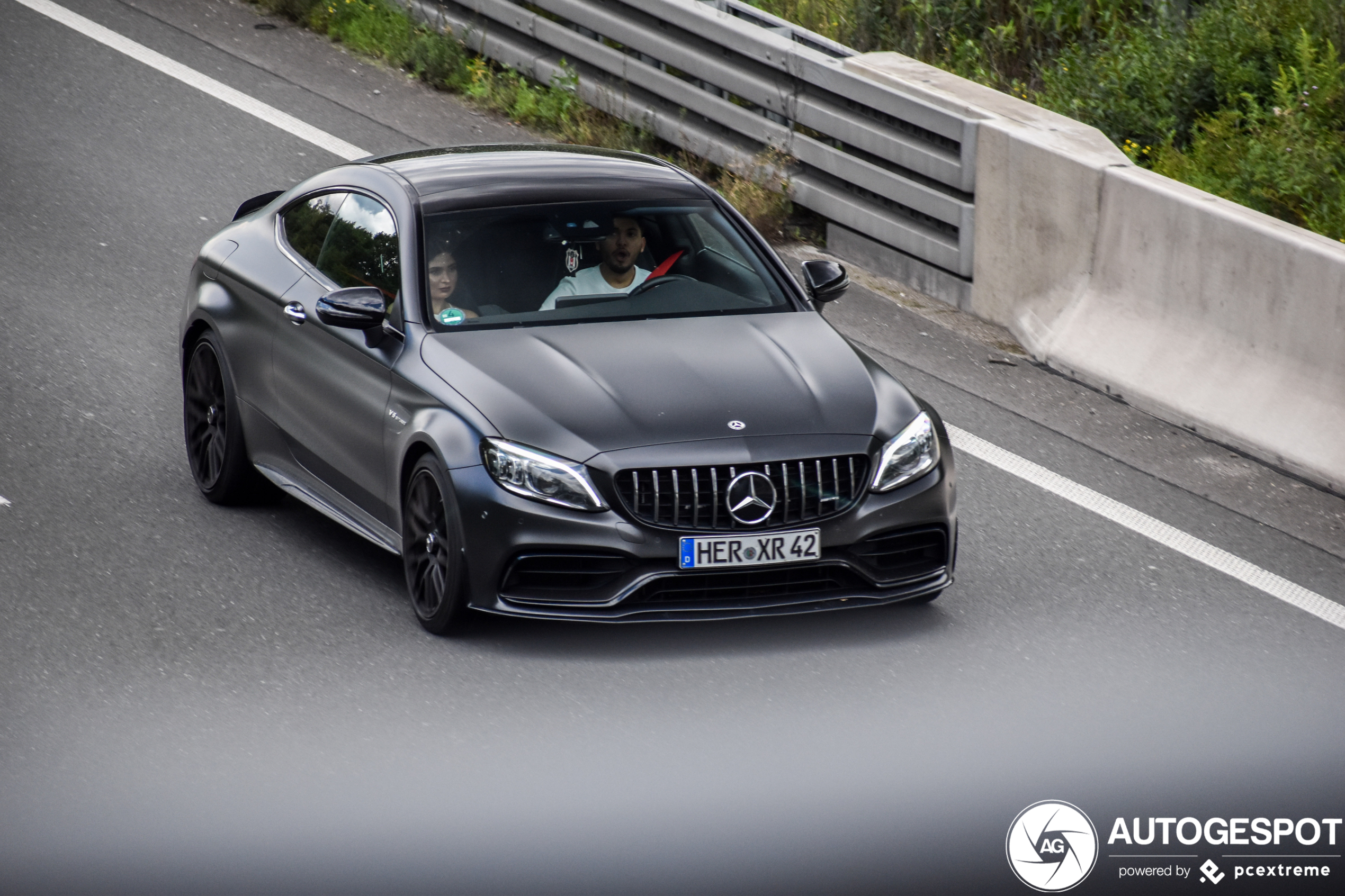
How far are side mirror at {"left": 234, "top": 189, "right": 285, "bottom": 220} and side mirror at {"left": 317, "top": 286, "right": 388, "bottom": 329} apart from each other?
80.1 inches

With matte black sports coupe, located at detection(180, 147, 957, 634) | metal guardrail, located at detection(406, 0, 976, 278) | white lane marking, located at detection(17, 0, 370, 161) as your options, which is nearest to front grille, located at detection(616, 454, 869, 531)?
matte black sports coupe, located at detection(180, 147, 957, 634)

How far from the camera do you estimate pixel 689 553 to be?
7137mm

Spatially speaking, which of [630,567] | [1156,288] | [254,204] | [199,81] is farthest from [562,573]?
[199,81]

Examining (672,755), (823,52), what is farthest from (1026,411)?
(672,755)

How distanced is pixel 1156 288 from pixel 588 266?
3.66 m

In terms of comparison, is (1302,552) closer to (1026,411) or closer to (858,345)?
(1026,411)

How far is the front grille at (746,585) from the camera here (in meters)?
7.22

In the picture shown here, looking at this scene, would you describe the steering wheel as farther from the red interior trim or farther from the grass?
the grass

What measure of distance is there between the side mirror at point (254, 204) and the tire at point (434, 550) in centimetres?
273

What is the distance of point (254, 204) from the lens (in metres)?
10.0

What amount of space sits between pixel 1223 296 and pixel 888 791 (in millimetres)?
4698

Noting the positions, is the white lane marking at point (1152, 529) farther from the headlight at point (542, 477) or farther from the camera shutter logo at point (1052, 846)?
the headlight at point (542, 477)

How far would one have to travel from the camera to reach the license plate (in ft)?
23.4

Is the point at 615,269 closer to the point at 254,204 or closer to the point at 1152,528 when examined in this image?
the point at 254,204
